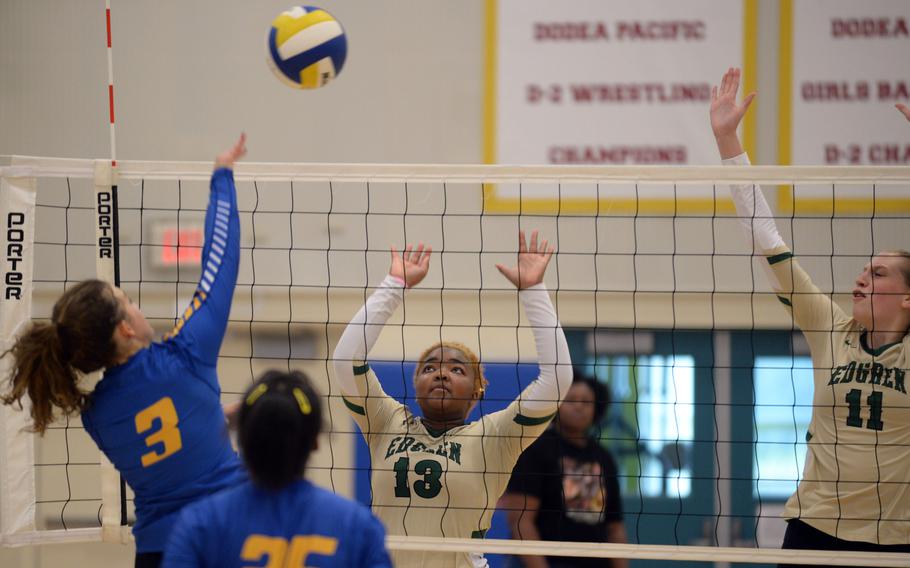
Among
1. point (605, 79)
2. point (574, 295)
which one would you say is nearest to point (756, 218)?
point (574, 295)

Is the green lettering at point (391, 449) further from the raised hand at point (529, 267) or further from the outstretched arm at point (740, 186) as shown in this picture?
the outstretched arm at point (740, 186)

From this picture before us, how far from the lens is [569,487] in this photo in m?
5.59

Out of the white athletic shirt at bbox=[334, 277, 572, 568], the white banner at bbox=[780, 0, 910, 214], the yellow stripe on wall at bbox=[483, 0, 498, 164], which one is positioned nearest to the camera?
the white athletic shirt at bbox=[334, 277, 572, 568]

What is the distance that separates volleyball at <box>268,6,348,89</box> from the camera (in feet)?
12.5

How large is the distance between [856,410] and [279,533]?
226 cm

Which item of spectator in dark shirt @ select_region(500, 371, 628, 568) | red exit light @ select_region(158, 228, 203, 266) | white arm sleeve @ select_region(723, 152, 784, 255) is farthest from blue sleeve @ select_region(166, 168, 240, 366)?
red exit light @ select_region(158, 228, 203, 266)

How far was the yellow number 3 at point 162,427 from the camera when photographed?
2.79 m

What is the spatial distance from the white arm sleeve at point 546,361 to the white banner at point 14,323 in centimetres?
191

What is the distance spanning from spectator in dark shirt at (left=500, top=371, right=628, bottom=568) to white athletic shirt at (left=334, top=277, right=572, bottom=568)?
4.37ft

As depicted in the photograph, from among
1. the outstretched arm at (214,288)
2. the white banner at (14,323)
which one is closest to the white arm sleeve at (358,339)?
the outstretched arm at (214,288)

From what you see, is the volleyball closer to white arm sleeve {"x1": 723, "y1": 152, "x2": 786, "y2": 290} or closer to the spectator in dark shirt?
white arm sleeve {"x1": 723, "y1": 152, "x2": 786, "y2": 290}

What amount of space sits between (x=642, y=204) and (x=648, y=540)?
2.39m

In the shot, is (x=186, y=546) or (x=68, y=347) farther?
(x=68, y=347)

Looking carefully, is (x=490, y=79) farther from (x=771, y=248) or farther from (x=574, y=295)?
(x=771, y=248)
